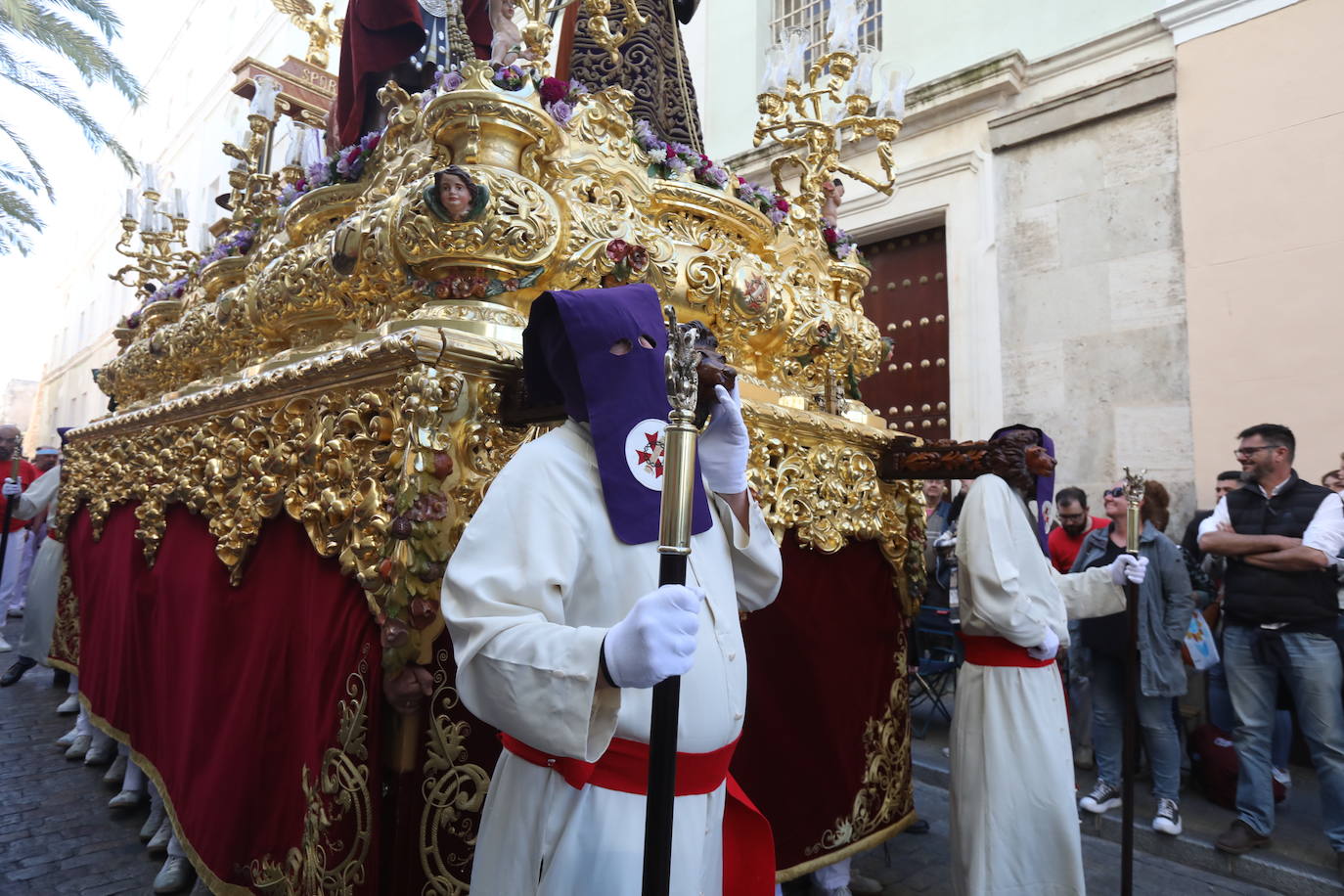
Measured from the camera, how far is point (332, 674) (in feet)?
7.22

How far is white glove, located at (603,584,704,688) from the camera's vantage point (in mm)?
1291

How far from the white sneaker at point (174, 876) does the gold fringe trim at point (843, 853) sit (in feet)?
8.16

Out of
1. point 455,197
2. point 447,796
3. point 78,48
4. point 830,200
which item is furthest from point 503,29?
point 78,48

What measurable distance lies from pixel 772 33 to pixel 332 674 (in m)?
9.40

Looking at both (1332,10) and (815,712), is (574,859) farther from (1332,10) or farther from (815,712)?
(1332,10)

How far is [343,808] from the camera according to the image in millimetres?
2080

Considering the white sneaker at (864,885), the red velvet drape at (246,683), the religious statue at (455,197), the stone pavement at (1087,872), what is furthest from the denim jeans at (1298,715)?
the religious statue at (455,197)

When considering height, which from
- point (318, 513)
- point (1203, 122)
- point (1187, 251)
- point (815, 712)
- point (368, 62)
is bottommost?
point (815, 712)

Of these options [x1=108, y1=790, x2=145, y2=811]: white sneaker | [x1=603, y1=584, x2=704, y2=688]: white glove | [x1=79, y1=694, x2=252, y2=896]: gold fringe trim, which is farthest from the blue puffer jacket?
[x1=108, y1=790, x2=145, y2=811]: white sneaker

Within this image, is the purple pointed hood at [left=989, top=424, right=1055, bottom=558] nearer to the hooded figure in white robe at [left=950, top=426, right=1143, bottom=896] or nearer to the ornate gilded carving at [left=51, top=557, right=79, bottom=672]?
the hooded figure in white robe at [left=950, top=426, right=1143, bottom=896]

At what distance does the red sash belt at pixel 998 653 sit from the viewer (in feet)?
10.3

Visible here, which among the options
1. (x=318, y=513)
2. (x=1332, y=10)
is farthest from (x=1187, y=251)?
(x=318, y=513)

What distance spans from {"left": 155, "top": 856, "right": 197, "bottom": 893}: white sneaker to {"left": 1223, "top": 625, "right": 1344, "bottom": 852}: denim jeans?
504 centimetres

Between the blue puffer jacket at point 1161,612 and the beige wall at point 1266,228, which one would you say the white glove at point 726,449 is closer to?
the blue puffer jacket at point 1161,612
